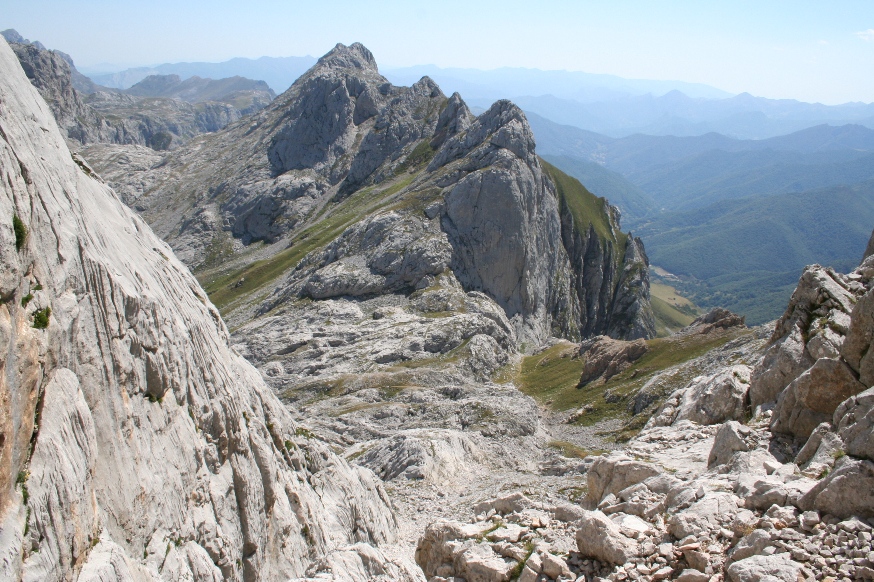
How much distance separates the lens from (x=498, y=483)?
50344mm

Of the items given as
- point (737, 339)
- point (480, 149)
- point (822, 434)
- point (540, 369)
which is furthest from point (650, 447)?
point (480, 149)

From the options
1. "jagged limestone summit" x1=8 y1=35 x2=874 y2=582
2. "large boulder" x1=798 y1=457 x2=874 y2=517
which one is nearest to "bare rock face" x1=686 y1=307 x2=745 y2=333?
"jagged limestone summit" x1=8 y1=35 x2=874 y2=582

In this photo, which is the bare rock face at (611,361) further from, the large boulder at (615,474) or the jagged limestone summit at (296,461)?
the large boulder at (615,474)

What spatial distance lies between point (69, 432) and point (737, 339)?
3286 inches

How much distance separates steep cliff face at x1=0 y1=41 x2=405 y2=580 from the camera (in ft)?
51.6

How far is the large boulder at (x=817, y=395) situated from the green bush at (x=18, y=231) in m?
31.6

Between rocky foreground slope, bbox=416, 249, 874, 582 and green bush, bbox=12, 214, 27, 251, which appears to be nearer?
rocky foreground slope, bbox=416, 249, 874, 582

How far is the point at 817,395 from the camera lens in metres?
25.6

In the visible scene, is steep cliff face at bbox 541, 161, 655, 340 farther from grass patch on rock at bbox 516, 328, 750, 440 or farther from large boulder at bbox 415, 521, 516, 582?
large boulder at bbox 415, 521, 516, 582

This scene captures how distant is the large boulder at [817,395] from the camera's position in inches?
985

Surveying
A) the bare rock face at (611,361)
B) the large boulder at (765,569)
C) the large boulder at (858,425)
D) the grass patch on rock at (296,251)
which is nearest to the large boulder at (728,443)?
the large boulder at (858,425)

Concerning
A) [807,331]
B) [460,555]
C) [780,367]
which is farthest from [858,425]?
[807,331]

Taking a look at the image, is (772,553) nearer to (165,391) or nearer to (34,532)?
(34,532)

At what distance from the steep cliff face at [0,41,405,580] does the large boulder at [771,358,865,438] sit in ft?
64.2
